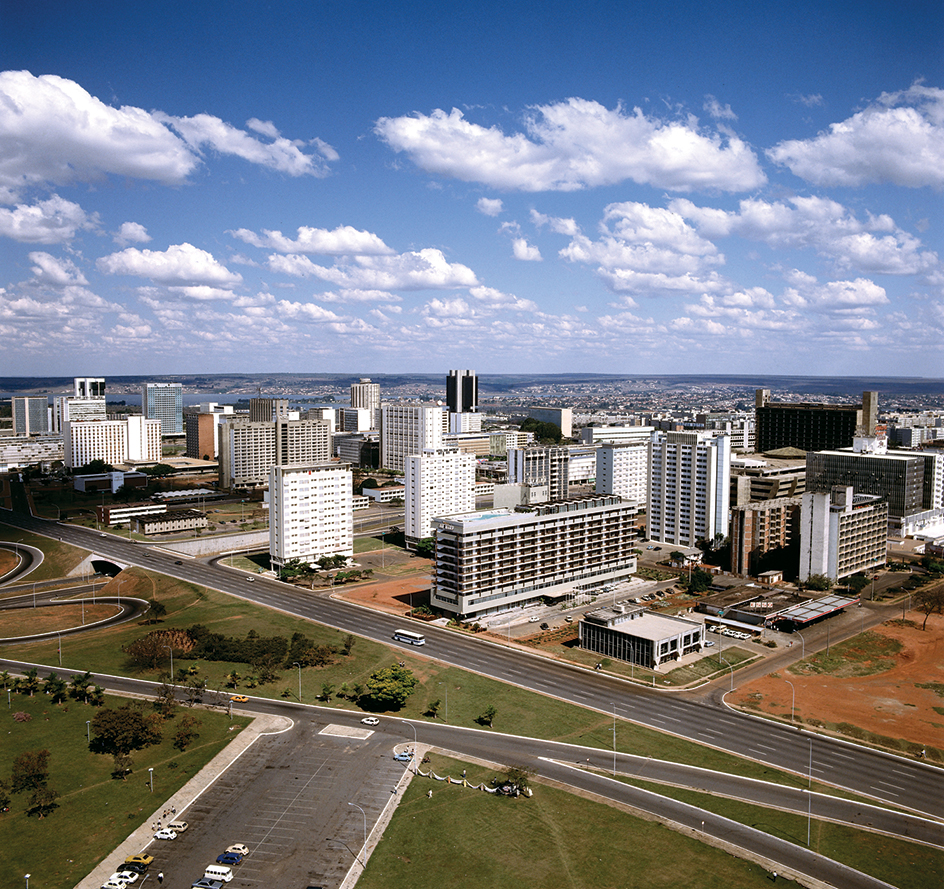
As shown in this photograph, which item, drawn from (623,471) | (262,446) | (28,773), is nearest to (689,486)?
(623,471)

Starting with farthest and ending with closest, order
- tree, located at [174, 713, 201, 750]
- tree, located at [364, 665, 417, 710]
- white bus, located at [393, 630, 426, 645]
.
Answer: white bus, located at [393, 630, 426, 645] < tree, located at [364, 665, 417, 710] < tree, located at [174, 713, 201, 750]

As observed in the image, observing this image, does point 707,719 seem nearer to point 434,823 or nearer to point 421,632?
point 434,823

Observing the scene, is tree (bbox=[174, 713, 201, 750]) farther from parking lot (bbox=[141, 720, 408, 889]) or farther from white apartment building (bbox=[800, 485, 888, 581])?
white apartment building (bbox=[800, 485, 888, 581])

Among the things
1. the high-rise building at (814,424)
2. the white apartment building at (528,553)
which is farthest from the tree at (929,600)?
the high-rise building at (814,424)

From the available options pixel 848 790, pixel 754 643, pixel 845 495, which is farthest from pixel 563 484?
pixel 848 790

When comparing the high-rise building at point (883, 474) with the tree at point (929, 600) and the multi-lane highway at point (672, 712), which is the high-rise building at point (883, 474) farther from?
the multi-lane highway at point (672, 712)

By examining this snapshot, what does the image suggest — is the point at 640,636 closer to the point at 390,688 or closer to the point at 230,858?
the point at 390,688

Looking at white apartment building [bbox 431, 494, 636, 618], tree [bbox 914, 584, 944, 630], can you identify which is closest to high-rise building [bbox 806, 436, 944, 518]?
tree [bbox 914, 584, 944, 630]
